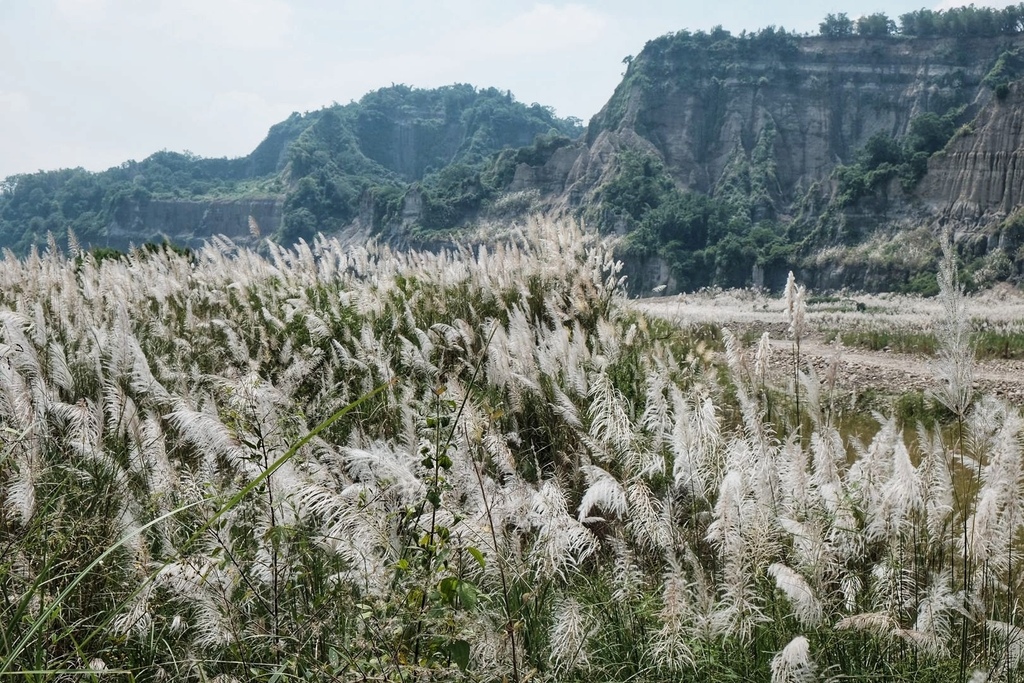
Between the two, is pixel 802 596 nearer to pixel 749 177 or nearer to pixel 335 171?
pixel 749 177

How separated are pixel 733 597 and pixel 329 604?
1.29 metres

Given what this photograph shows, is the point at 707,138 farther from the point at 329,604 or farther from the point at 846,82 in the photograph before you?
the point at 329,604

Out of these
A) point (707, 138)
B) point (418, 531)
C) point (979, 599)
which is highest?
point (707, 138)

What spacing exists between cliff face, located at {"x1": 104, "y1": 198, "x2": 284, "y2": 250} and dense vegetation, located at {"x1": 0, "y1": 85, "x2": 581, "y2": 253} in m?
1.84

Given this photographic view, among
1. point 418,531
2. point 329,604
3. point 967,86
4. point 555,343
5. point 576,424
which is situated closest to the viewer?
point 418,531

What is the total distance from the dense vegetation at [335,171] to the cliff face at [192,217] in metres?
1.84

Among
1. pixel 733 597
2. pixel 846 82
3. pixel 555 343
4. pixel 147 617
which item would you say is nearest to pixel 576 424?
pixel 555 343

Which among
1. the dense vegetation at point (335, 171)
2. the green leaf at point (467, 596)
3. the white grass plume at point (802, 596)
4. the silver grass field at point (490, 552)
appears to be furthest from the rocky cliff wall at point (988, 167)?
the green leaf at point (467, 596)

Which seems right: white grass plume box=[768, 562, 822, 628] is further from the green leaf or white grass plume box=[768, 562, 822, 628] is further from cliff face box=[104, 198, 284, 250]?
cliff face box=[104, 198, 284, 250]

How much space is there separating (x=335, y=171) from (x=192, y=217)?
24.8 metres

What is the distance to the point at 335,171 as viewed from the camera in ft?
431

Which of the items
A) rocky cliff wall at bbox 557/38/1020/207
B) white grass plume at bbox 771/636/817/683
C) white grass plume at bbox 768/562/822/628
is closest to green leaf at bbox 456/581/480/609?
white grass plume at bbox 771/636/817/683

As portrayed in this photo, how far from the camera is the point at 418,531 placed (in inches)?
87.2

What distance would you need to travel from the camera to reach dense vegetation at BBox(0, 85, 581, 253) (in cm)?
10431
